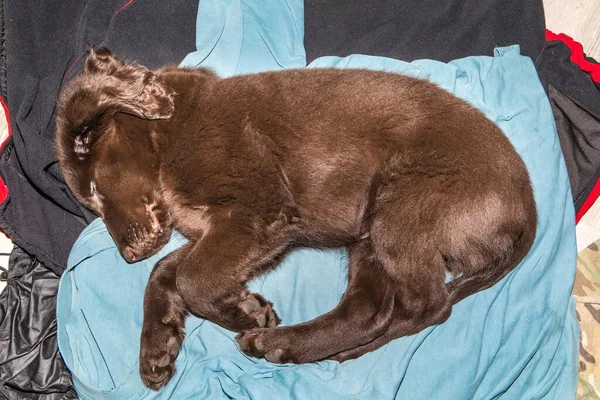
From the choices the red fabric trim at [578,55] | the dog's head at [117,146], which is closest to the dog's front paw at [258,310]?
the dog's head at [117,146]

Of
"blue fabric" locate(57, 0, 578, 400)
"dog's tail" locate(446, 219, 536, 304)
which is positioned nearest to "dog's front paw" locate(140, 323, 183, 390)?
"blue fabric" locate(57, 0, 578, 400)

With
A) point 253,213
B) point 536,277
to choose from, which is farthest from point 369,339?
point 536,277

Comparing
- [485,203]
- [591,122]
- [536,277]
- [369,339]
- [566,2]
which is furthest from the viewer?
[566,2]

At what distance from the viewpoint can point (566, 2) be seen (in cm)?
349

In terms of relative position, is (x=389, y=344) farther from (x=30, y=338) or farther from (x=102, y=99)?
(x=30, y=338)

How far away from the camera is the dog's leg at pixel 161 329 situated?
2.63 metres

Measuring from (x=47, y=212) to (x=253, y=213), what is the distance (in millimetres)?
1228

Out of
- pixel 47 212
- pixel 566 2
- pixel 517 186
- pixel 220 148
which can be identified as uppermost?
pixel 566 2

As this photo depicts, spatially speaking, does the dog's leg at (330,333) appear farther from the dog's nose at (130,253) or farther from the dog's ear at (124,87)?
the dog's ear at (124,87)

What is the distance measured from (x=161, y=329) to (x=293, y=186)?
803mm

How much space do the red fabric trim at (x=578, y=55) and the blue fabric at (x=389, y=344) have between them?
301mm

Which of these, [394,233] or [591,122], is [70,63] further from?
[591,122]

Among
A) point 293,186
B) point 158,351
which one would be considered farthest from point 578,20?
point 158,351

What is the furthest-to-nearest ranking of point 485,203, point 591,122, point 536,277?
point 591,122
point 536,277
point 485,203
